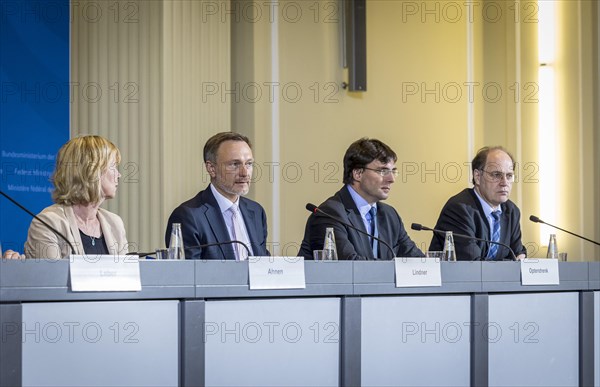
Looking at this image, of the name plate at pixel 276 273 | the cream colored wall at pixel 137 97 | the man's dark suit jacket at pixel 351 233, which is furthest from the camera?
the cream colored wall at pixel 137 97

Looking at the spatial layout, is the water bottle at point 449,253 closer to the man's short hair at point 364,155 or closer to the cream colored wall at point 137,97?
the man's short hair at point 364,155

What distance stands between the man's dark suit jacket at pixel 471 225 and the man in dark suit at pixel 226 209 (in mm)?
876

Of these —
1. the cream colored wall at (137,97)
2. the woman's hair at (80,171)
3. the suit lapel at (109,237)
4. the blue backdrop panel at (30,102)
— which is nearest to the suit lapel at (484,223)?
the cream colored wall at (137,97)

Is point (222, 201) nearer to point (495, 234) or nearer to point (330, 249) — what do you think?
point (330, 249)

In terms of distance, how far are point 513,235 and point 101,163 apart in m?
2.12

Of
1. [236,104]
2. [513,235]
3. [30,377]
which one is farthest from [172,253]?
[236,104]

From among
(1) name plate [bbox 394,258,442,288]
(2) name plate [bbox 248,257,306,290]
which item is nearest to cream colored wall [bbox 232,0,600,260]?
(1) name plate [bbox 394,258,442,288]

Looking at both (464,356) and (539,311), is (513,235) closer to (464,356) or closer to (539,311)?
(539,311)

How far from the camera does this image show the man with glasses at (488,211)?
4.14 meters

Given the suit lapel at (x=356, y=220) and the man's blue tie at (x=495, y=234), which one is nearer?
the suit lapel at (x=356, y=220)

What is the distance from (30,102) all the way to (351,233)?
1.73m

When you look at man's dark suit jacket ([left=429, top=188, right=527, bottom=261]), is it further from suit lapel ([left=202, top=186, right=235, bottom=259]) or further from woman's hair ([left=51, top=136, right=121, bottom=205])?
woman's hair ([left=51, top=136, right=121, bottom=205])

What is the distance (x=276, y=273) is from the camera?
104 inches

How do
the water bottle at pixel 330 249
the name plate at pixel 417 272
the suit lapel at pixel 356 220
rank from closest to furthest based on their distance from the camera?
the name plate at pixel 417 272 → the water bottle at pixel 330 249 → the suit lapel at pixel 356 220
